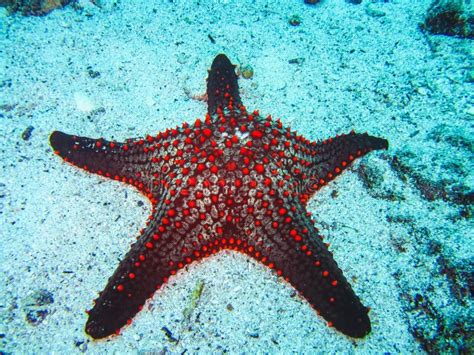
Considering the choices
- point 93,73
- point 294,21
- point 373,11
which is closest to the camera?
point 93,73

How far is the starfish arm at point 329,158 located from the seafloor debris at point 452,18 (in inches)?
157

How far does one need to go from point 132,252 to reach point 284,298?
6.22 feet

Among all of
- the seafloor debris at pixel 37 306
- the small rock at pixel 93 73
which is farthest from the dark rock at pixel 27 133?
the seafloor debris at pixel 37 306

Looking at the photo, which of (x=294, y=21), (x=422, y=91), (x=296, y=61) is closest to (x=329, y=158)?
(x=422, y=91)

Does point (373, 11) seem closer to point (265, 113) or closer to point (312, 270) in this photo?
point (265, 113)

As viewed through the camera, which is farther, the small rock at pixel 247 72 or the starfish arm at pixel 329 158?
the small rock at pixel 247 72

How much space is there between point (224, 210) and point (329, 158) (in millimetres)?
1777

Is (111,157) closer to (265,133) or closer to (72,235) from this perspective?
(72,235)

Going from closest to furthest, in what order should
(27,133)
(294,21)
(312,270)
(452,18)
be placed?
(312,270)
(27,133)
(452,18)
(294,21)

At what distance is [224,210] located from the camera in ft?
11.9

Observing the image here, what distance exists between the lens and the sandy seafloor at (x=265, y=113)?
357cm

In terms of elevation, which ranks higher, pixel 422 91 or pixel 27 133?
pixel 422 91

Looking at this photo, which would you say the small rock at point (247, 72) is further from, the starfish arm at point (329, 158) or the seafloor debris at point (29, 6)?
the seafloor debris at point (29, 6)

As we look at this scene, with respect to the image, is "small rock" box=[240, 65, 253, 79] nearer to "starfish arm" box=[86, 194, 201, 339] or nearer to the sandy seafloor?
the sandy seafloor
